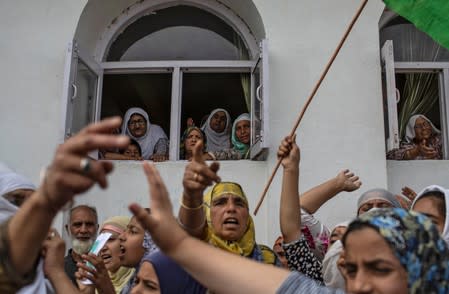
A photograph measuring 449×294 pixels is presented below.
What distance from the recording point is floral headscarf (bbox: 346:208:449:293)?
1184 millimetres

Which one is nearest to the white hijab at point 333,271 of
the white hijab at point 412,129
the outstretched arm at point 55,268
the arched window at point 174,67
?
the outstretched arm at point 55,268

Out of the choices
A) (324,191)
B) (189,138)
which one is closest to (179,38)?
(189,138)

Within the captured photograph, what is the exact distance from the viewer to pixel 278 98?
159 inches

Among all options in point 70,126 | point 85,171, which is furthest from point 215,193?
point 70,126

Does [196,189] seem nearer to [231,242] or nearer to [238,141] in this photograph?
[231,242]

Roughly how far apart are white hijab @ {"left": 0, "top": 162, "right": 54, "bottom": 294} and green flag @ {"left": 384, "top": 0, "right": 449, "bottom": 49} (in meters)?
1.96

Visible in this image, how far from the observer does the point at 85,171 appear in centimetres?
98

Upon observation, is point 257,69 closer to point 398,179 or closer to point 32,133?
point 398,179

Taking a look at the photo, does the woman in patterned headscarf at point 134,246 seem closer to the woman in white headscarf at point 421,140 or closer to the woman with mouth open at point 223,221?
the woman with mouth open at point 223,221

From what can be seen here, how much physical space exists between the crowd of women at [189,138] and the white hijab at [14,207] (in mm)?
2230

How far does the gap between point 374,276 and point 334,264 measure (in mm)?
1111

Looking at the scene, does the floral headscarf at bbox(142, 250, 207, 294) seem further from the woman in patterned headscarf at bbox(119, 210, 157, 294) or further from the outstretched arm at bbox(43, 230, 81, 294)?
the woman in patterned headscarf at bbox(119, 210, 157, 294)

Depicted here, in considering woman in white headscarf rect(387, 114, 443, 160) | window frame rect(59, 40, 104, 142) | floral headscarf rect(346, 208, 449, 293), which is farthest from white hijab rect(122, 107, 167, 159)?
floral headscarf rect(346, 208, 449, 293)

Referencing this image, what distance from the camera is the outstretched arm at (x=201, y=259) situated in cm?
119
